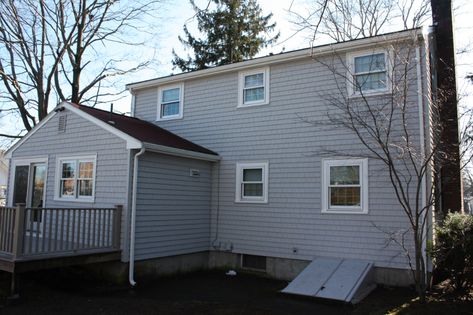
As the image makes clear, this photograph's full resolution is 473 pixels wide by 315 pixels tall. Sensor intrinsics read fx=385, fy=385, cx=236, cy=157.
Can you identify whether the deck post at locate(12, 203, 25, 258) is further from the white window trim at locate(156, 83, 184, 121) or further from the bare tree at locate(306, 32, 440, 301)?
the bare tree at locate(306, 32, 440, 301)

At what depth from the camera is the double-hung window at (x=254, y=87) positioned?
1034 centimetres

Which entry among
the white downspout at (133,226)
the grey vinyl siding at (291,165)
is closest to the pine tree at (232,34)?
the grey vinyl siding at (291,165)

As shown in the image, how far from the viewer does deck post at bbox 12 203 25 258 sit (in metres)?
6.90

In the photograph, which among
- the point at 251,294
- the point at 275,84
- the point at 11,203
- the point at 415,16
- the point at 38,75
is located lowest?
the point at 251,294

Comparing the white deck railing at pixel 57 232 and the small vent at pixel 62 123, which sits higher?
the small vent at pixel 62 123

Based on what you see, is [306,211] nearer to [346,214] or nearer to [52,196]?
[346,214]

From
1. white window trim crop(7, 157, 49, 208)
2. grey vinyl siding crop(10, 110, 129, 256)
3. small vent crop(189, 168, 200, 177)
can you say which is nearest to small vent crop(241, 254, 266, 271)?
small vent crop(189, 168, 200, 177)

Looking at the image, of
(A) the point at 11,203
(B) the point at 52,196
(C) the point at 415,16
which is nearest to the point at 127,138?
(B) the point at 52,196

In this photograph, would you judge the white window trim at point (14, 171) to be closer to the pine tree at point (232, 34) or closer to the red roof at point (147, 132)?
the red roof at point (147, 132)

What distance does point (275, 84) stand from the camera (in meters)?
10.2

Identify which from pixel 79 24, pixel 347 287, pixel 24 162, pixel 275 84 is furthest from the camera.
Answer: pixel 79 24

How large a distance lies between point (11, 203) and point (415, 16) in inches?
464

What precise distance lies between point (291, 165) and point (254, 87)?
8.15 ft

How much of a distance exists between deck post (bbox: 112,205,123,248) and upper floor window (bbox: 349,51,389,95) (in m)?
5.96
